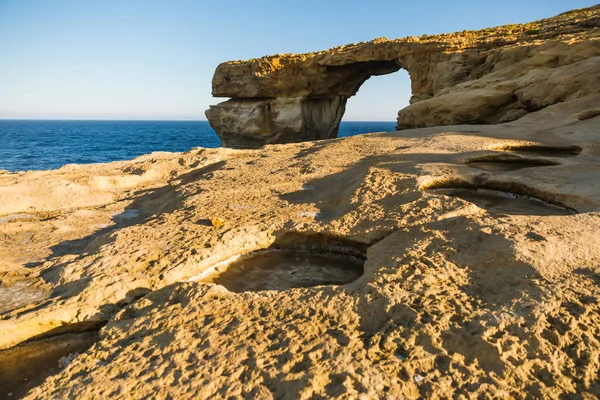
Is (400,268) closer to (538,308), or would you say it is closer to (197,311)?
(538,308)

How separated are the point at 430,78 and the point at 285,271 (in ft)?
61.4

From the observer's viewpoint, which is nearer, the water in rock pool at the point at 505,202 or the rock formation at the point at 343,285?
the rock formation at the point at 343,285

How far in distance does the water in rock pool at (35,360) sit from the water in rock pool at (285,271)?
4.70 feet

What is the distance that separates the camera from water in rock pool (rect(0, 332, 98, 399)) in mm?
3287

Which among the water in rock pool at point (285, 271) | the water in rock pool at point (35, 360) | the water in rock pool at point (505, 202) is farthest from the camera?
the water in rock pool at point (505, 202)

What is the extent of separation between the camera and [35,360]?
11.9 ft

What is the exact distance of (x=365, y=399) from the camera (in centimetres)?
242

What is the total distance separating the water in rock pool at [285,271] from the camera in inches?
179

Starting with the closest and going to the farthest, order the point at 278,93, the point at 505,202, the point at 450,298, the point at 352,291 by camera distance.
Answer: the point at 450,298
the point at 352,291
the point at 505,202
the point at 278,93

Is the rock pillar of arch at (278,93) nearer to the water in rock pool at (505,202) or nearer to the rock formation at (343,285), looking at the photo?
the rock formation at (343,285)

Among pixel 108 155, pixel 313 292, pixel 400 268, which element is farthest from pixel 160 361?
pixel 108 155

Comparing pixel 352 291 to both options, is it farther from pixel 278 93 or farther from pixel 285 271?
pixel 278 93

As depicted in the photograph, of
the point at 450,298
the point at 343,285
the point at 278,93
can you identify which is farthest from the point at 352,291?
the point at 278,93

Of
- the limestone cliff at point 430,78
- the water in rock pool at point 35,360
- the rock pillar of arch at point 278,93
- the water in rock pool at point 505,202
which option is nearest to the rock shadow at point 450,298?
the water in rock pool at point 505,202
